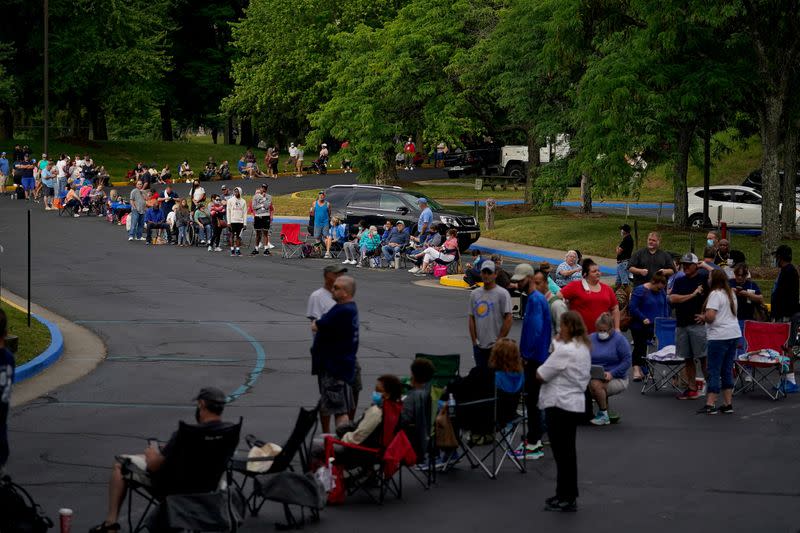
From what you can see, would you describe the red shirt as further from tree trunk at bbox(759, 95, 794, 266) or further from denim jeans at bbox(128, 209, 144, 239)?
denim jeans at bbox(128, 209, 144, 239)

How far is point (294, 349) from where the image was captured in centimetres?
2008

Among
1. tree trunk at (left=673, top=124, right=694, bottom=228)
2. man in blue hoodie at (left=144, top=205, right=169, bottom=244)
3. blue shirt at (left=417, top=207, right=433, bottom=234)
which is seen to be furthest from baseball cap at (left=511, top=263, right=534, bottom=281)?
man in blue hoodie at (left=144, top=205, right=169, bottom=244)

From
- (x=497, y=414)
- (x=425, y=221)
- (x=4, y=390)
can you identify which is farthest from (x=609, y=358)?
(x=425, y=221)

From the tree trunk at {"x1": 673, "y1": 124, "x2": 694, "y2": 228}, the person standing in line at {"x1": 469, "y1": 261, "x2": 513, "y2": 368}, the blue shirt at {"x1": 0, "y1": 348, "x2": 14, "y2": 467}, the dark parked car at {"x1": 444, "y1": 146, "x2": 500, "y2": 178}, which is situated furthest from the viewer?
the dark parked car at {"x1": 444, "y1": 146, "x2": 500, "y2": 178}

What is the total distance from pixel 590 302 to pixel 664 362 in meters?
2.00

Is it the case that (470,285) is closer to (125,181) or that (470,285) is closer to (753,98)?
(753,98)

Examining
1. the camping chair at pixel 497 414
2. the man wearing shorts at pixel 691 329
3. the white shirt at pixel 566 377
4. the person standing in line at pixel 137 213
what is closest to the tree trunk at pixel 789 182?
the person standing in line at pixel 137 213

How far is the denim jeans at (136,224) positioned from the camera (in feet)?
124

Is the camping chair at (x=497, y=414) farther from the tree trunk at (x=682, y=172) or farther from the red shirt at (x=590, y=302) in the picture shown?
the tree trunk at (x=682, y=172)

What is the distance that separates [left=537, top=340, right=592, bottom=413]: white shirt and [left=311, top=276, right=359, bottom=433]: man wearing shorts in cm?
213

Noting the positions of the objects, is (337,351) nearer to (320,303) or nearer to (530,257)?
(320,303)

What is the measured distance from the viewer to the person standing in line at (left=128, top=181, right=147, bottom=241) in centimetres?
3722

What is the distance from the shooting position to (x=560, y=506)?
11.0 m

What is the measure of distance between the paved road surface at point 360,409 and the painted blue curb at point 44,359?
0.79 metres
